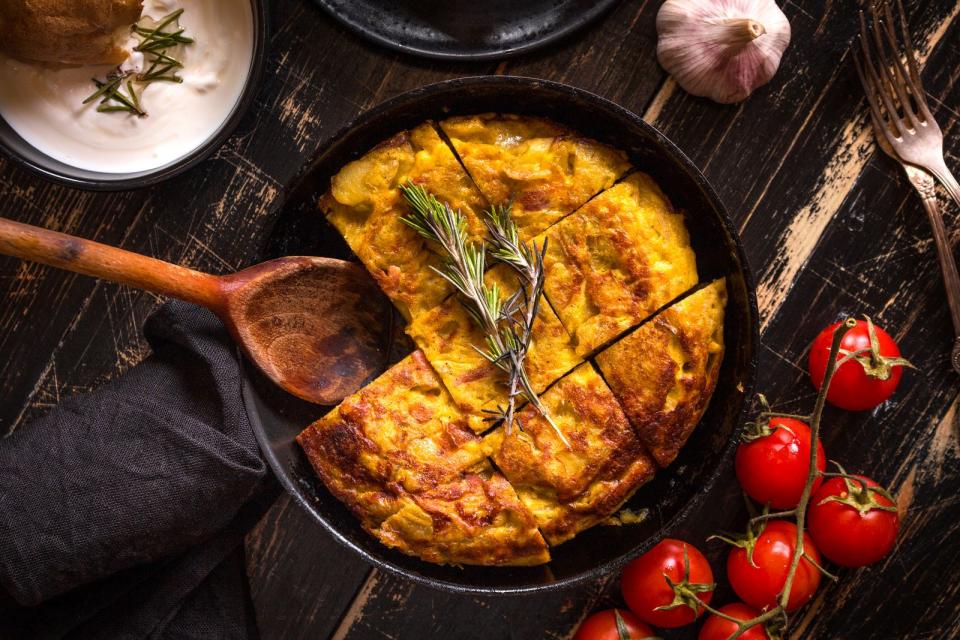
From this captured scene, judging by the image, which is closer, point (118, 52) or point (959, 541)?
point (118, 52)

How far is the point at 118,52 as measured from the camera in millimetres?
3211

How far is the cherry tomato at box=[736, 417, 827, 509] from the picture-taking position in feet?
10.9

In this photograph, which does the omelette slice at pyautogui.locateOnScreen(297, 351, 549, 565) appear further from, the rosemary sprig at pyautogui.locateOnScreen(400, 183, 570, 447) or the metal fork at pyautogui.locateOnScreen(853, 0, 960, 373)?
the metal fork at pyautogui.locateOnScreen(853, 0, 960, 373)

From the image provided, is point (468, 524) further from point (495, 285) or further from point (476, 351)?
point (495, 285)

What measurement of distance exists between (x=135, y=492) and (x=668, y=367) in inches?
85.1

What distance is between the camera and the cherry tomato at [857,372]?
3.35 metres

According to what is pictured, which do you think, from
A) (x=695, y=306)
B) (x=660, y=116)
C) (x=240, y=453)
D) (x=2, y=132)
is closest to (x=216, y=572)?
(x=240, y=453)

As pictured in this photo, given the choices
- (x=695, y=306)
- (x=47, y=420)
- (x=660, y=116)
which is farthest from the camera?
(x=660, y=116)

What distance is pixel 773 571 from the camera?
3.36 m

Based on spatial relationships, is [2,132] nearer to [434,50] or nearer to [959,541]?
[434,50]

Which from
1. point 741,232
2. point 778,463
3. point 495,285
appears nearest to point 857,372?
point 778,463

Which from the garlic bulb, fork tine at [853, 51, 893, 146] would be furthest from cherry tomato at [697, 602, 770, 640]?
the garlic bulb

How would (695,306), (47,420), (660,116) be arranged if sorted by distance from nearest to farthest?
1. (695,306)
2. (47,420)
3. (660,116)

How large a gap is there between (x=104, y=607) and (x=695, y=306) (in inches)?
107
